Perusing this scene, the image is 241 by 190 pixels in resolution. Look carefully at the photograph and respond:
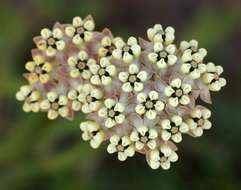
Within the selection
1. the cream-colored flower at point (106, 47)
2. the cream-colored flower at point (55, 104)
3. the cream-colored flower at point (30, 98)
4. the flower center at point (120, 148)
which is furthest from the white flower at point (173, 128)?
the cream-colored flower at point (30, 98)

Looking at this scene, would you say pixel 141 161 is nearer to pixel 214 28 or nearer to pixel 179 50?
pixel 214 28

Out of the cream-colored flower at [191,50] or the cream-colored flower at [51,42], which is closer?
the cream-colored flower at [191,50]

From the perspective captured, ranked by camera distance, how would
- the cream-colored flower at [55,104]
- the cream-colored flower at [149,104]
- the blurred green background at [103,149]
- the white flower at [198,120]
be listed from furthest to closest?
1. the blurred green background at [103,149]
2. the cream-colored flower at [55,104]
3. the white flower at [198,120]
4. the cream-colored flower at [149,104]

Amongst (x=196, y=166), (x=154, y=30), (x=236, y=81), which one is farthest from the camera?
(x=236, y=81)

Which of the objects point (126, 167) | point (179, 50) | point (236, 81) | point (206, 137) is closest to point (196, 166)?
point (206, 137)

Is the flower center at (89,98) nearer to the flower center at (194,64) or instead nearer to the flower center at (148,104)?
the flower center at (148,104)

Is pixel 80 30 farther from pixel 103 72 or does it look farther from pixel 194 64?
pixel 194 64

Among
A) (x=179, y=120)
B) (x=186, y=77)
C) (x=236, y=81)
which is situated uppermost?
(x=236, y=81)

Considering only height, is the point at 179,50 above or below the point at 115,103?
above

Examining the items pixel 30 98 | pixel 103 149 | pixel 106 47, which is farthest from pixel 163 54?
pixel 103 149
